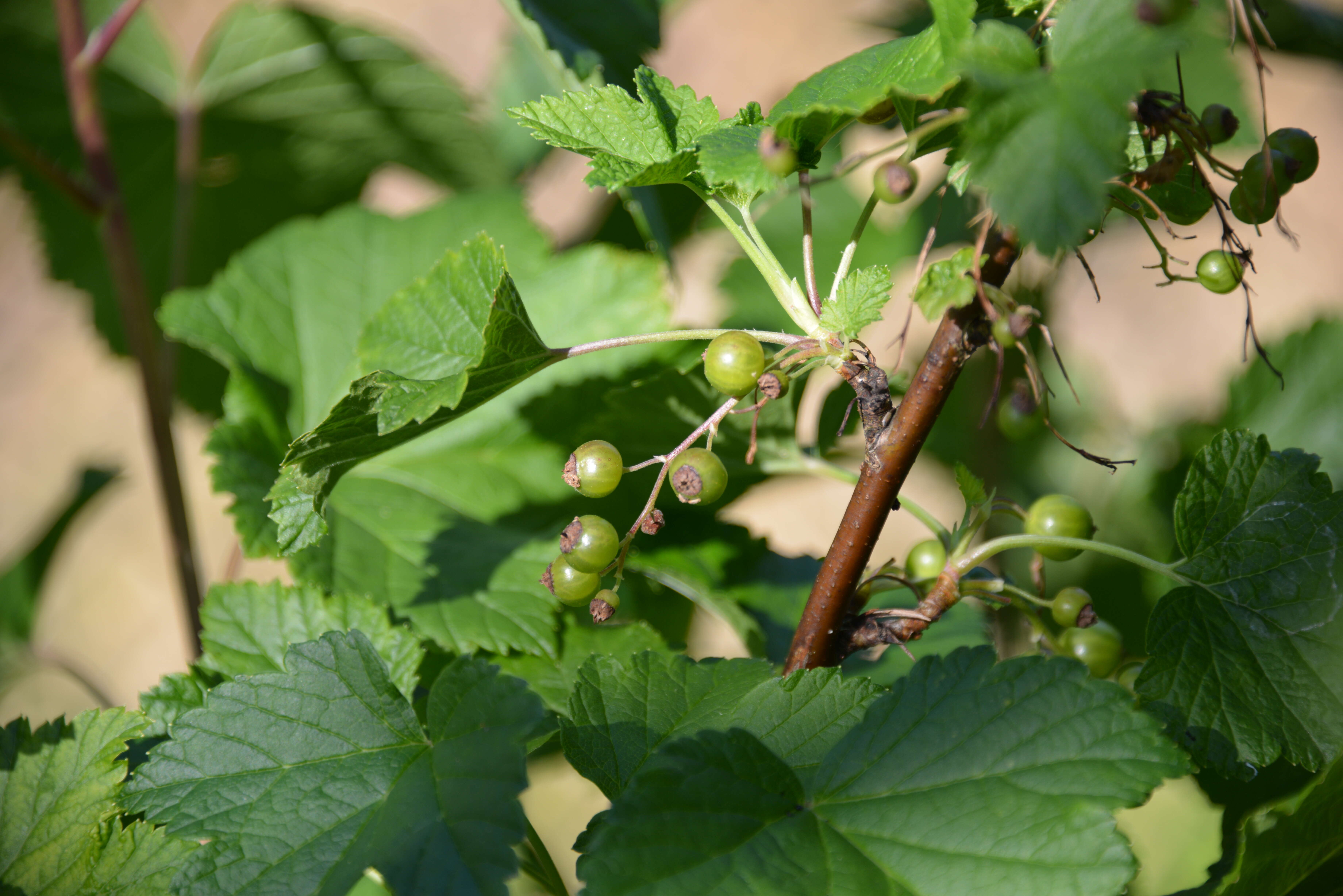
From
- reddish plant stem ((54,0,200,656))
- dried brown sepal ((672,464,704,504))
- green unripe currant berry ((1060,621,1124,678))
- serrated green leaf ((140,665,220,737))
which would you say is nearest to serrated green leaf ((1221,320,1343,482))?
green unripe currant berry ((1060,621,1124,678))

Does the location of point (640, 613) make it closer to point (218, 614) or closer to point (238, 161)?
point (218, 614)

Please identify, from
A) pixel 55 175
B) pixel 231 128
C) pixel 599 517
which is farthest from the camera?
pixel 231 128

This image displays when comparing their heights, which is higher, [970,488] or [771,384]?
[771,384]

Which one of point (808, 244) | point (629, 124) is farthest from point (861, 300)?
point (629, 124)

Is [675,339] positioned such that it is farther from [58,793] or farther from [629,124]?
[58,793]

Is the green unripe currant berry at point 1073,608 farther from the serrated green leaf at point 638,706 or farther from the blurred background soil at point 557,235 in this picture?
the blurred background soil at point 557,235

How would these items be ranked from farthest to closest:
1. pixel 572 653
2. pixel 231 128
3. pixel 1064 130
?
1. pixel 231 128
2. pixel 572 653
3. pixel 1064 130

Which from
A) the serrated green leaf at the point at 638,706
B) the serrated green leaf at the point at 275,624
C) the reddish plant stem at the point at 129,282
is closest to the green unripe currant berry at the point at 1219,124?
the serrated green leaf at the point at 638,706
